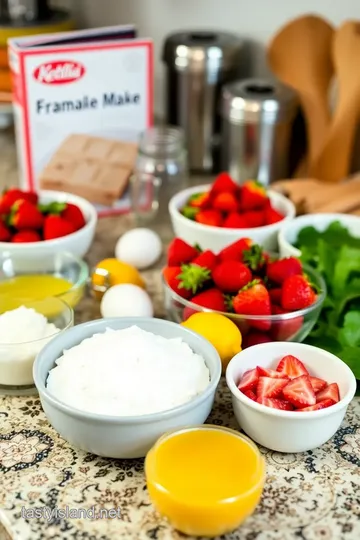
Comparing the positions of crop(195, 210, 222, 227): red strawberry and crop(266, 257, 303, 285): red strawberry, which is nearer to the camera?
crop(266, 257, 303, 285): red strawberry

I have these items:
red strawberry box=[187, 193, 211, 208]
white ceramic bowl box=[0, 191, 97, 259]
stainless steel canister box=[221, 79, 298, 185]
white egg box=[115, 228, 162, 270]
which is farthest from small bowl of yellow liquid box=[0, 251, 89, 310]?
stainless steel canister box=[221, 79, 298, 185]

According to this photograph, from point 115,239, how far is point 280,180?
38cm

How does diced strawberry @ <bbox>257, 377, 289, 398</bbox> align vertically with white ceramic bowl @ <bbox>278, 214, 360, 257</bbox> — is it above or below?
below

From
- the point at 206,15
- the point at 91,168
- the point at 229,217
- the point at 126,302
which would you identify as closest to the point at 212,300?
the point at 126,302

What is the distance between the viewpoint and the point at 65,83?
138 centimetres

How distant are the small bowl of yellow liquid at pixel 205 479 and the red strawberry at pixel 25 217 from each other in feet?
1.71

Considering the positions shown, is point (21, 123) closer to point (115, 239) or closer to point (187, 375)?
point (115, 239)

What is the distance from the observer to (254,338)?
100 centimetres

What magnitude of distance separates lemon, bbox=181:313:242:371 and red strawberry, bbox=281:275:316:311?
8 cm

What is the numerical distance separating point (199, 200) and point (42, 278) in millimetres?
301

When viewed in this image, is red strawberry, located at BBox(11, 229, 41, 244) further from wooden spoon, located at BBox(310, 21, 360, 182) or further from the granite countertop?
wooden spoon, located at BBox(310, 21, 360, 182)

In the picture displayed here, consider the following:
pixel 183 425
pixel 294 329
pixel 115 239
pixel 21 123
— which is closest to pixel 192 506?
pixel 183 425

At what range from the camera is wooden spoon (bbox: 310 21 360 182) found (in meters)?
1.42

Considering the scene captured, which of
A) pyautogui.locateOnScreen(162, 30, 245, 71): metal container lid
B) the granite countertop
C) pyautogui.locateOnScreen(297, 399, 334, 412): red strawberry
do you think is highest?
pyautogui.locateOnScreen(162, 30, 245, 71): metal container lid
